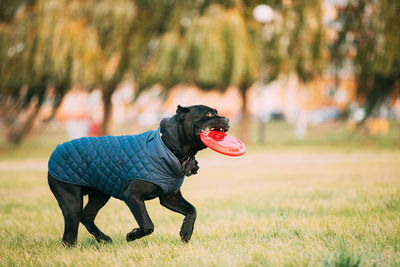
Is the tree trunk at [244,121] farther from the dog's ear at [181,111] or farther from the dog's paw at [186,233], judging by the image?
the dog's paw at [186,233]

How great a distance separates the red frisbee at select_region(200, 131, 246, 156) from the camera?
3562 millimetres

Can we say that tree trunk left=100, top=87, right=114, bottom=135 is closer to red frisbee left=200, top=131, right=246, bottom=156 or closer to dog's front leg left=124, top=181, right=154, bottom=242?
red frisbee left=200, top=131, right=246, bottom=156

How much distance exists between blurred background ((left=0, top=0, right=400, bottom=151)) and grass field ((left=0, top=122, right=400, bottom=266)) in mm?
6505

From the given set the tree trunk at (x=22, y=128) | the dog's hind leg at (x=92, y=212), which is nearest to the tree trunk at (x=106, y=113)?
the tree trunk at (x=22, y=128)

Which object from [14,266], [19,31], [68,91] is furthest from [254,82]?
[14,266]

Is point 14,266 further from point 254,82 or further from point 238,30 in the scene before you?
point 254,82

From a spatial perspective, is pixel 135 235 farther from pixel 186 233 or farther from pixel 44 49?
pixel 44 49

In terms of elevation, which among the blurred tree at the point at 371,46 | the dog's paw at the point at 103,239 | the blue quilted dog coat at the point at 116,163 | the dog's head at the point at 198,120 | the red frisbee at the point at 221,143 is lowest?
the dog's paw at the point at 103,239

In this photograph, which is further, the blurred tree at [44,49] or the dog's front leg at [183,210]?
the blurred tree at [44,49]

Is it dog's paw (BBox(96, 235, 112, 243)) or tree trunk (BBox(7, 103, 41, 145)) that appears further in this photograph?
tree trunk (BBox(7, 103, 41, 145))

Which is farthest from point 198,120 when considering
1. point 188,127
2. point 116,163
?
point 116,163

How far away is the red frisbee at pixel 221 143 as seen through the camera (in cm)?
356

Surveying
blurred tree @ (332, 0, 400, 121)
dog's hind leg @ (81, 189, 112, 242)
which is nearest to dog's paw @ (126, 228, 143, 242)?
dog's hind leg @ (81, 189, 112, 242)

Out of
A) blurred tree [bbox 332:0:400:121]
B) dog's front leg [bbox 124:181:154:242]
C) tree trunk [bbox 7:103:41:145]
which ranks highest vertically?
blurred tree [bbox 332:0:400:121]
